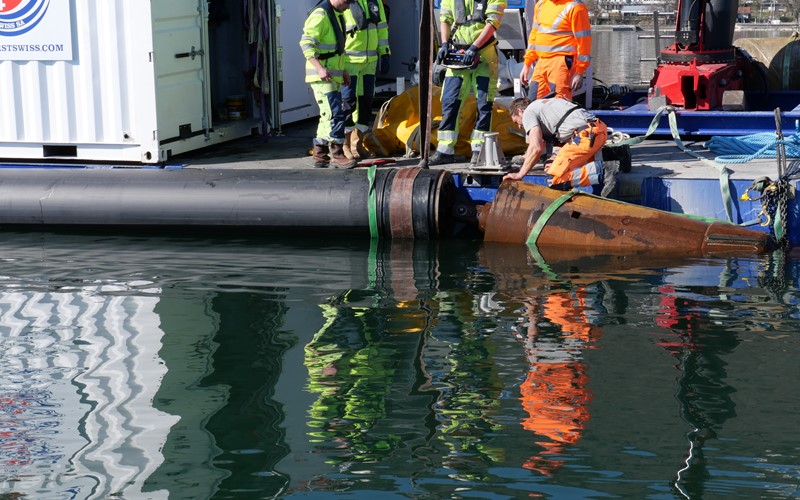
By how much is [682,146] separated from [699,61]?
1409 mm

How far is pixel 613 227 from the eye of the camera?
8664 mm

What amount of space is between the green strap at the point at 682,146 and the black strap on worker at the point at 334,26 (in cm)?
248

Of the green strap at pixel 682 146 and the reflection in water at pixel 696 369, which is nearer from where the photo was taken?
the reflection in water at pixel 696 369

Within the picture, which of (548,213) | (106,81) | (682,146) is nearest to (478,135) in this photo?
(548,213)

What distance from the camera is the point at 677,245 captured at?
8602 millimetres

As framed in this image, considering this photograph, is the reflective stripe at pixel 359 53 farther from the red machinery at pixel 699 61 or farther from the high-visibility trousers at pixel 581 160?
the red machinery at pixel 699 61

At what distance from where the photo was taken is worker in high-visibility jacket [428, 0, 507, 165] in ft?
31.0

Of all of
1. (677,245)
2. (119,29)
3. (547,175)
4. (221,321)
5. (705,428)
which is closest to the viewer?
(705,428)

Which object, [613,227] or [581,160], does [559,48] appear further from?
[613,227]

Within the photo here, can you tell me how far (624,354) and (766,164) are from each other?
12.7 feet

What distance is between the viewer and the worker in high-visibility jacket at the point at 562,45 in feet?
30.3

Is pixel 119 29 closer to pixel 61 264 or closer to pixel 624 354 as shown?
pixel 61 264

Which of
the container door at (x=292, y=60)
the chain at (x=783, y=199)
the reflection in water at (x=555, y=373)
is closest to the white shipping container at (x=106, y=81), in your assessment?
the container door at (x=292, y=60)

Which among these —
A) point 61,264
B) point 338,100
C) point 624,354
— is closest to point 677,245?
point 624,354
